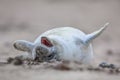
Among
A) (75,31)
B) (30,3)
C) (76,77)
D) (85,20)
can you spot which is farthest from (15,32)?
(76,77)

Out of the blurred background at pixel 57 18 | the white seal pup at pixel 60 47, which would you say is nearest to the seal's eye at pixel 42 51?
the white seal pup at pixel 60 47

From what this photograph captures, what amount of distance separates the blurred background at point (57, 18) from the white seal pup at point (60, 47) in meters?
4.93

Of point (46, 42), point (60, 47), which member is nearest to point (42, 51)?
point (46, 42)

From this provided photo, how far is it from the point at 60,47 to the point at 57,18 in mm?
10057

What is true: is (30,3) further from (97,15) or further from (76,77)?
(76,77)

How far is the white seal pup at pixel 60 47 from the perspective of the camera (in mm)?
8883

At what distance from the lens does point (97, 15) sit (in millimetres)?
19547

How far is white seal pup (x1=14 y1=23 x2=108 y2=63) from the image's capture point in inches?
350

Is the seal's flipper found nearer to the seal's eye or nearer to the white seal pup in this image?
the white seal pup

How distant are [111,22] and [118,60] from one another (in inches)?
271

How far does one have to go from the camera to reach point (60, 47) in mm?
8992

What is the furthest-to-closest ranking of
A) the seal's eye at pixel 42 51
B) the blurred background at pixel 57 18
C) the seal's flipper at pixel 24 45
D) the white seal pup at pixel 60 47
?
the blurred background at pixel 57 18 → the seal's flipper at pixel 24 45 → the white seal pup at pixel 60 47 → the seal's eye at pixel 42 51

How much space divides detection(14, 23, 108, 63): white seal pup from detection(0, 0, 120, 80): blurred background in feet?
16.2

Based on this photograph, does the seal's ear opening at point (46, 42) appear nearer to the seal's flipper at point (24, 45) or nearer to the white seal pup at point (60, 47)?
the white seal pup at point (60, 47)
